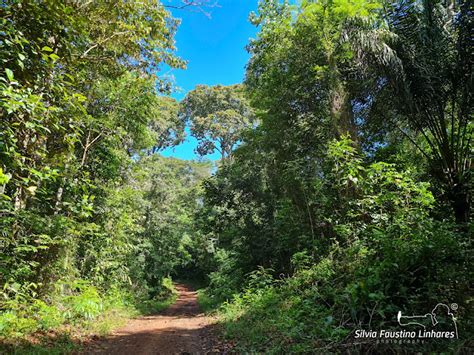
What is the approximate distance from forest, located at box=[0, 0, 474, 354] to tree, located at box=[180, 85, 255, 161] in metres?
14.0

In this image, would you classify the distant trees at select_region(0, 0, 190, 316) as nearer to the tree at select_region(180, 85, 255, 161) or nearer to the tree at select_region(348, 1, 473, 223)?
the tree at select_region(348, 1, 473, 223)

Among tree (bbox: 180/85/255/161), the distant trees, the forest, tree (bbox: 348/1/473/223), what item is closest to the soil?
the forest

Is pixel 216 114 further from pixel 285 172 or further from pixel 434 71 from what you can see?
pixel 434 71

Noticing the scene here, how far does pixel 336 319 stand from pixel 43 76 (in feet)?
18.7

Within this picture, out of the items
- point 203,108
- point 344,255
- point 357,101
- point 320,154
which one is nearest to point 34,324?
point 344,255

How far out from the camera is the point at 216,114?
30203mm

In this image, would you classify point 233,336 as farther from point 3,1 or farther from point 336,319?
point 3,1

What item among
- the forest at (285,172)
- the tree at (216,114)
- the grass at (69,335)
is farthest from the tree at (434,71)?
the tree at (216,114)

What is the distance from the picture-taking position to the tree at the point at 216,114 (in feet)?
97.8

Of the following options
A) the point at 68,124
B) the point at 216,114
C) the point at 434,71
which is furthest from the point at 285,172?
the point at 216,114

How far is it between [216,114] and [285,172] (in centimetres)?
2011

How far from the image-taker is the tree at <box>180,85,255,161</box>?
1174 inches

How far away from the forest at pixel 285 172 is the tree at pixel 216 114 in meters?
14.0

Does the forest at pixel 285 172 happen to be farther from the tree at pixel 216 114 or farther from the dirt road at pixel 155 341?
the tree at pixel 216 114
